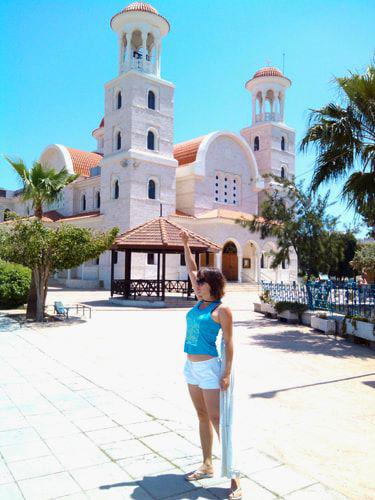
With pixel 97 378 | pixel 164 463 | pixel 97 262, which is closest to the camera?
pixel 164 463

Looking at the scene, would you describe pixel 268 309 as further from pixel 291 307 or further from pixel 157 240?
pixel 157 240

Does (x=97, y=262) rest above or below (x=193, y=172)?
below

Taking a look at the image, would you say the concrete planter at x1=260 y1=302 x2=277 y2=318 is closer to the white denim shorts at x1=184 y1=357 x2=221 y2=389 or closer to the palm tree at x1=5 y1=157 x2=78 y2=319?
the palm tree at x1=5 y1=157 x2=78 y2=319

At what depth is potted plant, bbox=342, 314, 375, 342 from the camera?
1045 cm

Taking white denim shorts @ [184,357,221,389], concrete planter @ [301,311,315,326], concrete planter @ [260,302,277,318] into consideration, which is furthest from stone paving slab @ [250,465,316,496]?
concrete planter @ [260,302,277,318]

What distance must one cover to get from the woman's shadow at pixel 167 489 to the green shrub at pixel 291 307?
11.1 meters

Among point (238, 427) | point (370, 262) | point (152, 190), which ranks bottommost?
point (238, 427)

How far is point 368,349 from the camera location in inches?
403

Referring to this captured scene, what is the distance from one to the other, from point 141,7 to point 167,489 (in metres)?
32.9

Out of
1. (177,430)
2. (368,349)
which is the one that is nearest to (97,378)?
(177,430)

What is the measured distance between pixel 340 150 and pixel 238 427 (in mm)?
8240

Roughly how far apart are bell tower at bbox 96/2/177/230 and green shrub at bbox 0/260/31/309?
12967 millimetres

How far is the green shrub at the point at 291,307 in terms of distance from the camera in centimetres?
1420

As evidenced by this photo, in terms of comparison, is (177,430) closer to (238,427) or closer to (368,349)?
(238,427)
